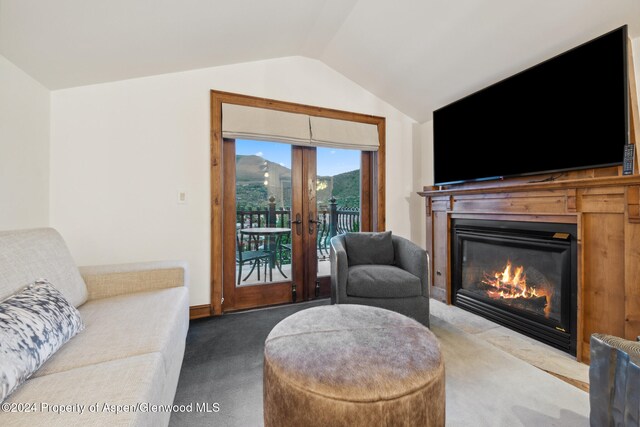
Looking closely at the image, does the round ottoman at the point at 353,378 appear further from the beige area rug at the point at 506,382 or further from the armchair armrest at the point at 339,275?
the armchair armrest at the point at 339,275

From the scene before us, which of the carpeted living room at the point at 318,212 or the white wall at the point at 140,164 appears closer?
the carpeted living room at the point at 318,212

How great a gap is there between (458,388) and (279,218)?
2.13 m

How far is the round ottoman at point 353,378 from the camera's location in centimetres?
81

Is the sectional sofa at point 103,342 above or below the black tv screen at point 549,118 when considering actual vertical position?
below

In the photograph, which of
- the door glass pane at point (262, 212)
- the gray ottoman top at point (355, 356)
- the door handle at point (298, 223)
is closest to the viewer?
the gray ottoman top at point (355, 356)

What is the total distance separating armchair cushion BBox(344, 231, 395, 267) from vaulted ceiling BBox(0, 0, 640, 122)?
173cm

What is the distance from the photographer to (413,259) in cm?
237

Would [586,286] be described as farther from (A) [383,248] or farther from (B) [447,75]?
(B) [447,75]

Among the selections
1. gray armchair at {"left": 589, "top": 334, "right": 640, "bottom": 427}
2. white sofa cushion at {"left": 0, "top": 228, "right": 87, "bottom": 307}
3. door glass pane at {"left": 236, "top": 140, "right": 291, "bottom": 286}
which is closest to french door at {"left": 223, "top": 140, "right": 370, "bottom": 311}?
door glass pane at {"left": 236, "top": 140, "right": 291, "bottom": 286}

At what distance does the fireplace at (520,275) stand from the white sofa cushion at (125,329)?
8.43ft

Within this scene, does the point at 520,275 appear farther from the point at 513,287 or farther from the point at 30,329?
the point at 30,329

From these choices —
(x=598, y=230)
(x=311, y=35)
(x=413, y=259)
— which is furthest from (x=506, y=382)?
(x=311, y=35)

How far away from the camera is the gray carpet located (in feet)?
4.38

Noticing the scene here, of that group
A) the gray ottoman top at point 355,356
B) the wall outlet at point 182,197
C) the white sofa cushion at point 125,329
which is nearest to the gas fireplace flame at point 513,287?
the gray ottoman top at point 355,356
